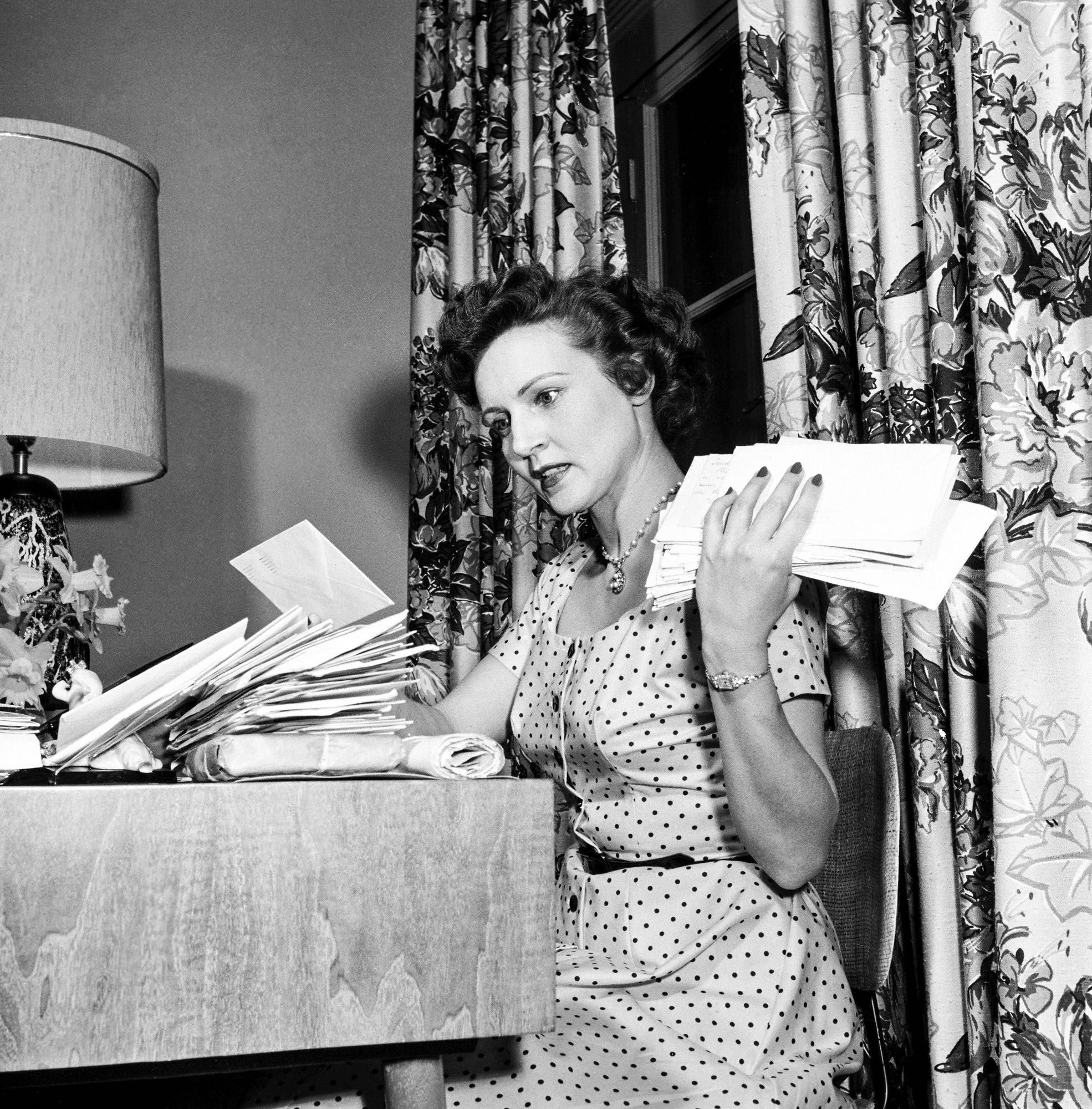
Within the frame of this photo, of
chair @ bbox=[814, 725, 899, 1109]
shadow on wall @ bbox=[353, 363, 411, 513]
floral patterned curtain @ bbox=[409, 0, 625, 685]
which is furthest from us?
shadow on wall @ bbox=[353, 363, 411, 513]

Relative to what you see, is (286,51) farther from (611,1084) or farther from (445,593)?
(611,1084)

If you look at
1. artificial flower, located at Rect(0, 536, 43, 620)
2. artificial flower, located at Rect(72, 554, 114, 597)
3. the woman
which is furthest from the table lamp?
the woman

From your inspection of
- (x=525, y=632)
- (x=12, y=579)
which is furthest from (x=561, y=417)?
(x=12, y=579)

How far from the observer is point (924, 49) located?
1.34 m

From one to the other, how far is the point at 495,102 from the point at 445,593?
3.24 feet

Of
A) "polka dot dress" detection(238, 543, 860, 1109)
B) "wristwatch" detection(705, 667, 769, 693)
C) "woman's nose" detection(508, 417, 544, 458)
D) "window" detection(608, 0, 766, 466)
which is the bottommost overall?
"polka dot dress" detection(238, 543, 860, 1109)

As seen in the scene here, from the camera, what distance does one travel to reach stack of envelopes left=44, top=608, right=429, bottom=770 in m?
0.79

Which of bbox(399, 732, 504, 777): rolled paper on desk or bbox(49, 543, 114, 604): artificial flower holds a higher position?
bbox(49, 543, 114, 604): artificial flower

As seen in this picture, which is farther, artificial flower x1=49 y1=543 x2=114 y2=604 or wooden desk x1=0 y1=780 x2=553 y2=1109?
artificial flower x1=49 y1=543 x2=114 y2=604

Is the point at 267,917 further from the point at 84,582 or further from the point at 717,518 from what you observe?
the point at 84,582

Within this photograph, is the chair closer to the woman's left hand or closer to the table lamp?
the woman's left hand

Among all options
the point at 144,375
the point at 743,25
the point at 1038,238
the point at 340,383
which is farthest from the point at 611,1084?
the point at 340,383

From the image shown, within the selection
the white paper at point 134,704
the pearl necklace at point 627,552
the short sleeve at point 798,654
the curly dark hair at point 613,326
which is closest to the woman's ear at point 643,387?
the curly dark hair at point 613,326

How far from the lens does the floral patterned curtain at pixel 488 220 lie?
2307 mm
